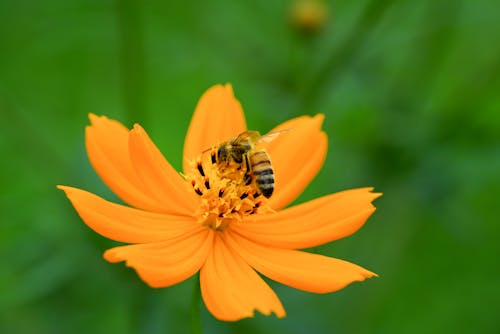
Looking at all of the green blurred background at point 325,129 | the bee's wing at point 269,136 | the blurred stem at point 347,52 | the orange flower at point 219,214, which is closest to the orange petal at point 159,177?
the orange flower at point 219,214

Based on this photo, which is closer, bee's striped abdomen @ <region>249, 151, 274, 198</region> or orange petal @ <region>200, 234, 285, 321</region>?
orange petal @ <region>200, 234, 285, 321</region>

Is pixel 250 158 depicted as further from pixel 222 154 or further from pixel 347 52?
pixel 347 52

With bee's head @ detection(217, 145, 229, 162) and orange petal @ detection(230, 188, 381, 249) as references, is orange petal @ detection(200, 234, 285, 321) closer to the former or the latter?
orange petal @ detection(230, 188, 381, 249)

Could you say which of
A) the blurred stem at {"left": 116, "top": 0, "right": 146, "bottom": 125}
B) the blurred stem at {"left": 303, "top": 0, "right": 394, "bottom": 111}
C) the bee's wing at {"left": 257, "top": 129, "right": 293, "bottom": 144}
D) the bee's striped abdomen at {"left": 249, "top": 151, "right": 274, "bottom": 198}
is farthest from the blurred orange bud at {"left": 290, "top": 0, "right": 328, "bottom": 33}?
the bee's striped abdomen at {"left": 249, "top": 151, "right": 274, "bottom": 198}

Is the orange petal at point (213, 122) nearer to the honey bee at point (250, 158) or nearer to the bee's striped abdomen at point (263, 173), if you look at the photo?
the honey bee at point (250, 158)

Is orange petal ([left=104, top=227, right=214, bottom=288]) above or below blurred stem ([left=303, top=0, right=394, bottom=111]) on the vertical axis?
below

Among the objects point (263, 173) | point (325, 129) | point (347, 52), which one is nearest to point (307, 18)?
point (325, 129)
